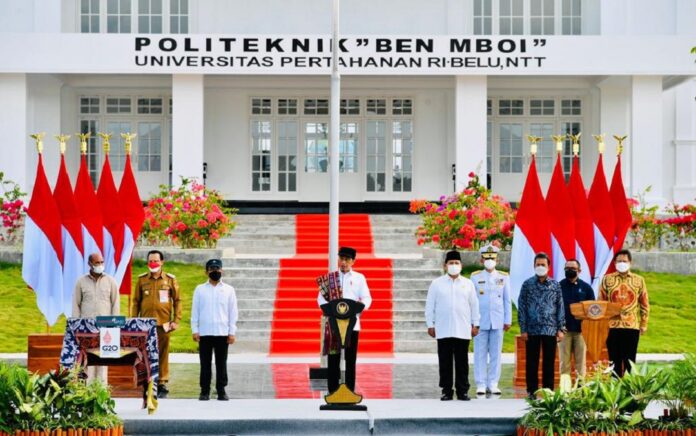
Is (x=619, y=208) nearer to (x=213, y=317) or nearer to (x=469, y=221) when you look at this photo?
(x=469, y=221)

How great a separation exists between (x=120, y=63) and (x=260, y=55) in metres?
A: 3.31

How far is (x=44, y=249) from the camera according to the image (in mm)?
18297

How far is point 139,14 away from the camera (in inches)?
1258

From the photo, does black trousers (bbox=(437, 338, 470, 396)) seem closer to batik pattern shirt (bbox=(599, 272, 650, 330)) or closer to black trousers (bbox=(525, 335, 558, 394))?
black trousers (bbox=(525, 335, 558, 394))

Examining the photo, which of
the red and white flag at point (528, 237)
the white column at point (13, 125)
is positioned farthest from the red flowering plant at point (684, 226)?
the white column at point (13, 125)

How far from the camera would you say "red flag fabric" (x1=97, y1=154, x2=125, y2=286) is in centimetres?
1842

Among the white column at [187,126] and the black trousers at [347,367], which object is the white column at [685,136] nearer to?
the white column at [187,126]

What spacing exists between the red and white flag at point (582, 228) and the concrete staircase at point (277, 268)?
3091mm

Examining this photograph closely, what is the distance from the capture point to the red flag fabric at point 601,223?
19047 millimetres

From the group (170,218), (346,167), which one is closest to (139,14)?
(346,167)

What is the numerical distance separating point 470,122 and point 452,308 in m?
15.1

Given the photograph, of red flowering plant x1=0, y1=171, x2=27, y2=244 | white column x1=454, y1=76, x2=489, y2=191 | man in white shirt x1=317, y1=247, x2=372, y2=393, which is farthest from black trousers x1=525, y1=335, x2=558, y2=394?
white column x1=454, y1=76, x2=489, y2=191

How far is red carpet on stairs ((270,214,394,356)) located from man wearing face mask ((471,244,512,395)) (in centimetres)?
513

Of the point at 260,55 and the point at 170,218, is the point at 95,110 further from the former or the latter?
the point at 170,218
